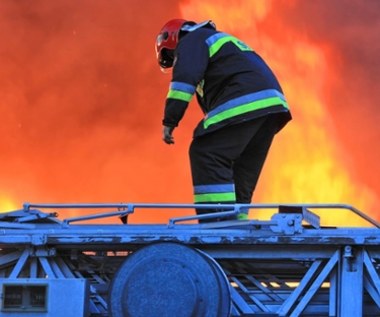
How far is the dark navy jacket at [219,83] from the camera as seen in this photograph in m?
4.76

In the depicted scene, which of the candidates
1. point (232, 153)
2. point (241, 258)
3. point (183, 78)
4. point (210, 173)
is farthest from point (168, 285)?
point (183, 78)

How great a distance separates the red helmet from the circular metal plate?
75.9 inches

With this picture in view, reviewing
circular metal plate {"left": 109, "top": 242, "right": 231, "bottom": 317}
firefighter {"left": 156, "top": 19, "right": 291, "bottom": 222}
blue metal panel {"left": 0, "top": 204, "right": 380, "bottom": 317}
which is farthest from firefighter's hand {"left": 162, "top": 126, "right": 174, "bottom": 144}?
circular metal plate {"left": 109, "top": 242, "right": 231, "bottom": 317}

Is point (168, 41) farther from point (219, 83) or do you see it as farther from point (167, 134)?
point (167, 134)

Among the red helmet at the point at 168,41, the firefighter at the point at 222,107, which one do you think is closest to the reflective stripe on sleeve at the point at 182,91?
the firefighter at the point at 222,107

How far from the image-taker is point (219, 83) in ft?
16.3

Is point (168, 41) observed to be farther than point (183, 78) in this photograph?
Yes

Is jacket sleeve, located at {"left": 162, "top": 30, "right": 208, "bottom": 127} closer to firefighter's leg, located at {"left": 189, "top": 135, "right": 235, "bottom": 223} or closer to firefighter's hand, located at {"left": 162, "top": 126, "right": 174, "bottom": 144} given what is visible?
firefighter's hand, located at {"left": 162, "top": 126, "right": 174, "bottom": 144}

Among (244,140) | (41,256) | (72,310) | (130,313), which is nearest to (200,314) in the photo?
(130,313)

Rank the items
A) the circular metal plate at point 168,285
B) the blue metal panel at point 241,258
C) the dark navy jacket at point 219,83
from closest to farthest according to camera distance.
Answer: the circular metal plate at point 168,285 → the blue metal panel at point 241,258 → the dark navy jacket at point 219,83

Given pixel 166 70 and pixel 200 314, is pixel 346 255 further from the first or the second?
pixel 166 70

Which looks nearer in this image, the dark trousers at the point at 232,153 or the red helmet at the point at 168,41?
the dark trousers at the point at 232,153

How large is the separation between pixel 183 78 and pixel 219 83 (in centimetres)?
31

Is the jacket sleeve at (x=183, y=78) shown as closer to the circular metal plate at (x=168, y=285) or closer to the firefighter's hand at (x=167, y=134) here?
the firefighter's hand at (x=167, y=134)
